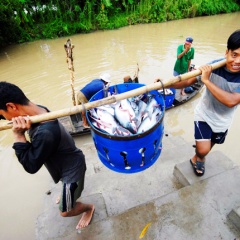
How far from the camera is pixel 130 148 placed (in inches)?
81.3

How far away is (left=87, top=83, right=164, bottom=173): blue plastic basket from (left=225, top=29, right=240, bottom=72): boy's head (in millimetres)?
858

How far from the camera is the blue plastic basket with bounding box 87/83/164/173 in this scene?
2.01m

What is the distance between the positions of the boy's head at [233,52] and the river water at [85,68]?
2.47 metres

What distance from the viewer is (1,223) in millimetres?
3947

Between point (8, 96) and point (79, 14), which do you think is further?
point (79, 14)

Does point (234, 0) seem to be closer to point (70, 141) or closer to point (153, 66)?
point (153, 66)

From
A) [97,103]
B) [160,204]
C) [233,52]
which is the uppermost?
[233,52]

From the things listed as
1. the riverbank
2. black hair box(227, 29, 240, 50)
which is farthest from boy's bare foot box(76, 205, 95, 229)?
black hair box(227, 29, 240, 50)

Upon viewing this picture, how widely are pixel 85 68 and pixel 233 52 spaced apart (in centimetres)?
938

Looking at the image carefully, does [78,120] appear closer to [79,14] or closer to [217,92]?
[217,92]

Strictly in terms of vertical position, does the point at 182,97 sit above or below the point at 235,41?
below

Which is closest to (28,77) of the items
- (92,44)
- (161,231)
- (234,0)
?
(92,44)

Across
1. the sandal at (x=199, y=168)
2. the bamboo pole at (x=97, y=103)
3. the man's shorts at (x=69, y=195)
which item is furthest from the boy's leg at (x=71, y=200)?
the sandal at (x=199, y=168)

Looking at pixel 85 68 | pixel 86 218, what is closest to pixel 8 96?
pixel 86 218
